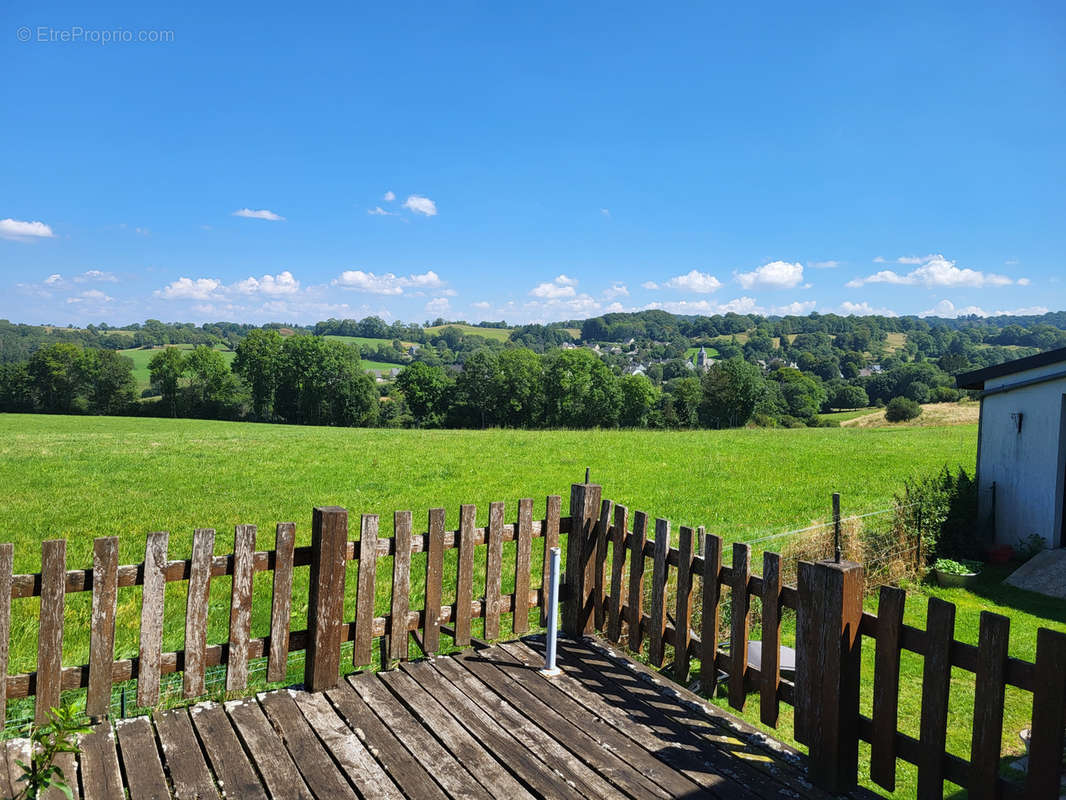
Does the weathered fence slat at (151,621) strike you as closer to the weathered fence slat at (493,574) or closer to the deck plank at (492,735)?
the deck plank at (492,735)

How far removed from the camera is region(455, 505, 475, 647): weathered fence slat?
4652mm

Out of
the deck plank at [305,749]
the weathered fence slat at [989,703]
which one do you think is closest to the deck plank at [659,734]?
the weathered fence slat at [989,703]

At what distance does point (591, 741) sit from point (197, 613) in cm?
227

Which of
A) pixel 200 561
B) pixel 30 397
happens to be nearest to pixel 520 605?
pixel 200 561

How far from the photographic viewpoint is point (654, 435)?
1465 inches

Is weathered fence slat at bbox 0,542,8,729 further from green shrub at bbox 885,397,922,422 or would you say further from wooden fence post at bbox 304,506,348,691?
green shrub at bbox 885,397,922,422

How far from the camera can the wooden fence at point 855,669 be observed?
2.80 meters

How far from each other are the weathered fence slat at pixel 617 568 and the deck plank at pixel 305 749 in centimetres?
220

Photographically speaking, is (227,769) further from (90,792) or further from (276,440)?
(276,440)

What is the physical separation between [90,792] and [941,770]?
379cm

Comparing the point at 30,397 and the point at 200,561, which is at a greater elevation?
the point at 200,561

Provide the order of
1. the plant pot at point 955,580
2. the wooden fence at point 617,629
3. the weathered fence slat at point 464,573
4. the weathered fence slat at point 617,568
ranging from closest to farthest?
the wooden fence at point 617,629 < the weathered fence slat at point 464,573 < the weathered fence slat at point 617,568 < the plant pot at point 955,580

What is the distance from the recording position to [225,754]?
345cm

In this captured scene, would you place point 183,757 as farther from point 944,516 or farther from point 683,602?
point 944,516
